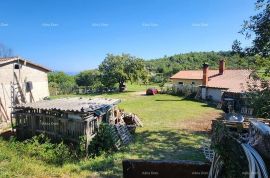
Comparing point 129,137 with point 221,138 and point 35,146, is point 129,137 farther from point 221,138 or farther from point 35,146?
point 221,138

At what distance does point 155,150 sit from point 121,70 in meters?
29.3

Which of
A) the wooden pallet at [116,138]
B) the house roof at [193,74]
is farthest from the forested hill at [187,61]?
the wooden pallet at [116,138]

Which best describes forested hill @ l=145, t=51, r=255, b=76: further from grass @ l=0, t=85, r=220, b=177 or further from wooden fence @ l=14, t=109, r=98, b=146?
wooden fence @ l=14, t=109, r=98, b=146

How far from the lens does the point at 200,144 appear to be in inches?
505

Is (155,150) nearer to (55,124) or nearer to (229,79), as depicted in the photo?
(55,124)

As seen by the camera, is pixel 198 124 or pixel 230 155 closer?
pixel 230 155

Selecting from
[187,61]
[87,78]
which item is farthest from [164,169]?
[187,61]

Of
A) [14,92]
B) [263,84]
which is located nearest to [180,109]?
[263,84]

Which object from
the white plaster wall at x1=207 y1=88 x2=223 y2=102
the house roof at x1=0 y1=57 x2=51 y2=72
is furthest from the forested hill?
the house roof at x1=0 y1=57 x2=51 y2=72

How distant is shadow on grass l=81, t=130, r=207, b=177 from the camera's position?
962 centimetres

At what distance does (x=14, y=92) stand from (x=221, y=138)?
18.5m

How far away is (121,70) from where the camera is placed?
40312mm

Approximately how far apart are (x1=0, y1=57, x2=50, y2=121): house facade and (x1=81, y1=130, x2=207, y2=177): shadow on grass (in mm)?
9977

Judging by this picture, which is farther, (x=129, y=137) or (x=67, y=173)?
(x=129, y=137)
